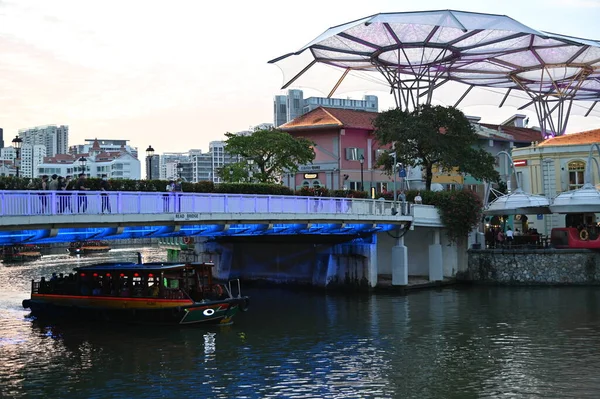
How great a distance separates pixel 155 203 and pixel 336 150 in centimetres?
5085

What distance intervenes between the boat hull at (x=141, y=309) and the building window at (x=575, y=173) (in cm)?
4133

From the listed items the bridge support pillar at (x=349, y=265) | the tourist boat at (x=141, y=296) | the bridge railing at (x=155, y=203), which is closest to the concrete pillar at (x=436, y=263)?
the bridge support pillar at (x=349, y=265)

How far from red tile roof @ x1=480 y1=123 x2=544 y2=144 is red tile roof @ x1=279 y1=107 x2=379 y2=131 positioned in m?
26.1

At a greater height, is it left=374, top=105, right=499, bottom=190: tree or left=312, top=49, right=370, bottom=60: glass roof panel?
left=312, top=49, right=370, bottom=60: glass roof panel

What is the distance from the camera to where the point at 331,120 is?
279 ft

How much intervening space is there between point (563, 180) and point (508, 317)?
109ft

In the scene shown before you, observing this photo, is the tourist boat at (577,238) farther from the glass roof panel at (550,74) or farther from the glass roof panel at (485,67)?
the glass roof panel at (550,74)

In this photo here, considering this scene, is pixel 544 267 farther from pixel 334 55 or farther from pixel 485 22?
pixel 334 55

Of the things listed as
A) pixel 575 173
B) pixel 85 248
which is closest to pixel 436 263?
pixel 575 173

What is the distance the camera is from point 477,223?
60.7 metres

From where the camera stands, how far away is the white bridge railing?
2978 cm

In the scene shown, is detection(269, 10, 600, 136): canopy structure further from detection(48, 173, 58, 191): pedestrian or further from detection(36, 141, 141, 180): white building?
detection(36, 141, 141, 180): white building

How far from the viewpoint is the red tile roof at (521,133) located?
344 feet

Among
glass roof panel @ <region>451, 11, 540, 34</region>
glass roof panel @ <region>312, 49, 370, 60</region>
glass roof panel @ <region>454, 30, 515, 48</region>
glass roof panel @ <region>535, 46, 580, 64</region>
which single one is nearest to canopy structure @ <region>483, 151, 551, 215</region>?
glass roof panel @ <region>451, 11, 540, 34</region>
